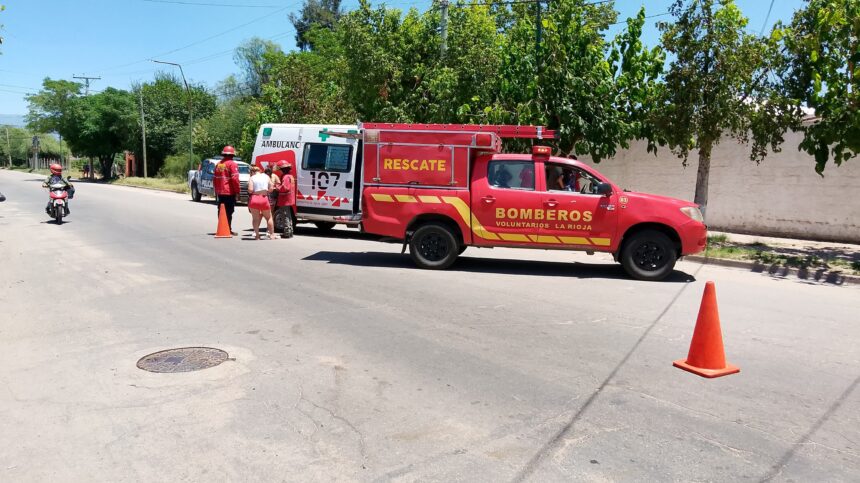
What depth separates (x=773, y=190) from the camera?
1686 centimetres

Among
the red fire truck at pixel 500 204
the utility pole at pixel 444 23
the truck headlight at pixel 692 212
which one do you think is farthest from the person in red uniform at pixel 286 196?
the truck headlight at pixel 692 212

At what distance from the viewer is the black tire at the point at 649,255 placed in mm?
9758

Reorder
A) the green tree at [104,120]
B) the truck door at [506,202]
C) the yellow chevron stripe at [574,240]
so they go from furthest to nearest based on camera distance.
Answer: the green tree at [104,120] < the truck door at [506,202] < the yellow chevron stripe at [574,240]

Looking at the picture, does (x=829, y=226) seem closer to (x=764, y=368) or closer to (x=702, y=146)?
(x=702, y=146)

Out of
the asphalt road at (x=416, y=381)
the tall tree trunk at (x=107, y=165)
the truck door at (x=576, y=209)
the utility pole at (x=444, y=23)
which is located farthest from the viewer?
the tall tree trunk at (x=107, y=165)

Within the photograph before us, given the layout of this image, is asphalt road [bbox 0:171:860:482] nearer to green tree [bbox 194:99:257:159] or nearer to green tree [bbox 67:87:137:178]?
green tree [bbox 194:99:257:159]

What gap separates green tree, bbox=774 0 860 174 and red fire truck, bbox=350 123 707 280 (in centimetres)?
447

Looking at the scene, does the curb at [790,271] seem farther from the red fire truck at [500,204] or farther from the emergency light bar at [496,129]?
the emergency light bar at [496,129]

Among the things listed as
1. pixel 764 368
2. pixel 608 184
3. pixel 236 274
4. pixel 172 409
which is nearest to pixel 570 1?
pixel 608 184

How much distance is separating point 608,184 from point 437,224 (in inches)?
109

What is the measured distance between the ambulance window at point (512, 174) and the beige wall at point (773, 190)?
32.9 feet

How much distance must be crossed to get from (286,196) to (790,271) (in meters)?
10.2

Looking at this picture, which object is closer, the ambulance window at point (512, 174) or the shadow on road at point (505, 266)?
the ambulance window at point (512, 174)

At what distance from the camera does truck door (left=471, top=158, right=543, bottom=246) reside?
1007 cm
